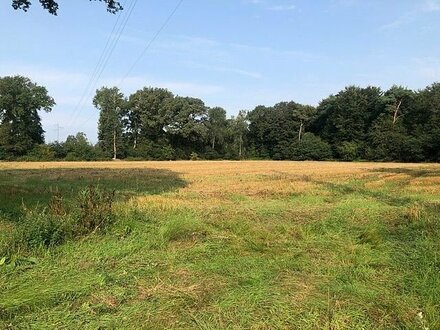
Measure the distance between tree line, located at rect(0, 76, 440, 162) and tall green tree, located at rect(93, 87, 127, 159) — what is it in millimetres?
216

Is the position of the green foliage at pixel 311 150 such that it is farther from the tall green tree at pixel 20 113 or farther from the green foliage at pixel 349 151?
the tall green tree at pixel 20 113

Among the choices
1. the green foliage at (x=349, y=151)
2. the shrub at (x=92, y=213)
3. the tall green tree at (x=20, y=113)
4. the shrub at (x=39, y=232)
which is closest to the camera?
the shrub at (x=39, y=232)

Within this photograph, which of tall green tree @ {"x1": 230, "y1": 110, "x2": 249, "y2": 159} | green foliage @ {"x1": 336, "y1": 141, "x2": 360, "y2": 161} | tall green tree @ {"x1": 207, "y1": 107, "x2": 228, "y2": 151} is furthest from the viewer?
tall green tree @ {"x1": 230, "y1": 110, "x2": 249, "y2": 159}

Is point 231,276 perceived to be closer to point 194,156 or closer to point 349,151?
point 349,151

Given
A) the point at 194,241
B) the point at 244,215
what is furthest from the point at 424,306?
the point at 244,215

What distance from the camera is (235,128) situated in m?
109

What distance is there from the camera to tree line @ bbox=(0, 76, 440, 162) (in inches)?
3046

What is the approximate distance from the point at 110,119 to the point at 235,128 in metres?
33.1

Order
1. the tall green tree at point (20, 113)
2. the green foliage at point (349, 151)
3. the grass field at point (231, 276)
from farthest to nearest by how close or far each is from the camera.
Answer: the green foliage at point (349, 151)
the tall green tree at point (20, 113)
the grass field at point (231, 276)

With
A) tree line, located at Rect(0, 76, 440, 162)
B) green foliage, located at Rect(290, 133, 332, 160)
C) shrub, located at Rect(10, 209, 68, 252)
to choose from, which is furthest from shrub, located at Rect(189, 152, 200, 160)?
shrub, located at Rect(10, 209, 68, 252)

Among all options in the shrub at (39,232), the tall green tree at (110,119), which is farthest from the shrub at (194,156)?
the shrub at (39,232)

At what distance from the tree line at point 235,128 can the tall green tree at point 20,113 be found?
0.18 meters

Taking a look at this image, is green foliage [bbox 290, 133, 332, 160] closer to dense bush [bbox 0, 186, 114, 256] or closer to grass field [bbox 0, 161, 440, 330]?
grass field [bbox 0, 161, 440, 330]

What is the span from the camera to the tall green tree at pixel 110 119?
298ft
